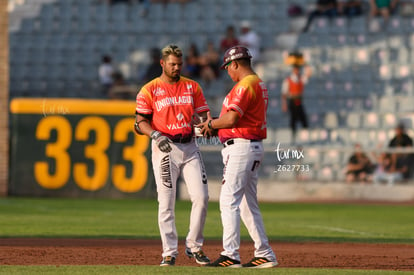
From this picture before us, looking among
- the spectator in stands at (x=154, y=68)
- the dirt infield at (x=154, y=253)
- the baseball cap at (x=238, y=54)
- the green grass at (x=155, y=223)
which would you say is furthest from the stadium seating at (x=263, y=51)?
the baseball cap at (x=238, y=54)

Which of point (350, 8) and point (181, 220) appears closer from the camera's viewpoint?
point (181, 220)

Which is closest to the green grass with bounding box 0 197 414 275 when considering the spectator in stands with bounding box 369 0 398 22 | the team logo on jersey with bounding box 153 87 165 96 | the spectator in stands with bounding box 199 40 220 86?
the team logo on jersey with bounding box 153 87 165 96

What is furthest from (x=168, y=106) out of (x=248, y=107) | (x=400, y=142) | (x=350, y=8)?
(x=350, y=8)

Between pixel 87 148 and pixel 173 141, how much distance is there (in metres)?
13.0

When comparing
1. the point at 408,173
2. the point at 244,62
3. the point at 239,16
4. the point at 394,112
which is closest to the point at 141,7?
the point at 239,16

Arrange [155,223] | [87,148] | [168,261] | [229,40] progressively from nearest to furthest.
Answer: [168,261] → [155,223] → [87,148] → [229,40]

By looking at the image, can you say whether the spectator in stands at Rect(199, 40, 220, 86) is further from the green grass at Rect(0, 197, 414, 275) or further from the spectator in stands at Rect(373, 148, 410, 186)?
the spectator in stands at Rect(373, 148, 410, 186)

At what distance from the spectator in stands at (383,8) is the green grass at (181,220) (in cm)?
889

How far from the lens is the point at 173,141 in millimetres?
9438

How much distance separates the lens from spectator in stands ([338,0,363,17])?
1122 inches

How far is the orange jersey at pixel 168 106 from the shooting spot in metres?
9.41

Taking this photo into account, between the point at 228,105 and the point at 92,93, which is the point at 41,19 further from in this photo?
the point at 228,105

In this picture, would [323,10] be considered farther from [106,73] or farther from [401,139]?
[401,139]

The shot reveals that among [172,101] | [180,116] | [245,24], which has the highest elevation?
[245,24]
